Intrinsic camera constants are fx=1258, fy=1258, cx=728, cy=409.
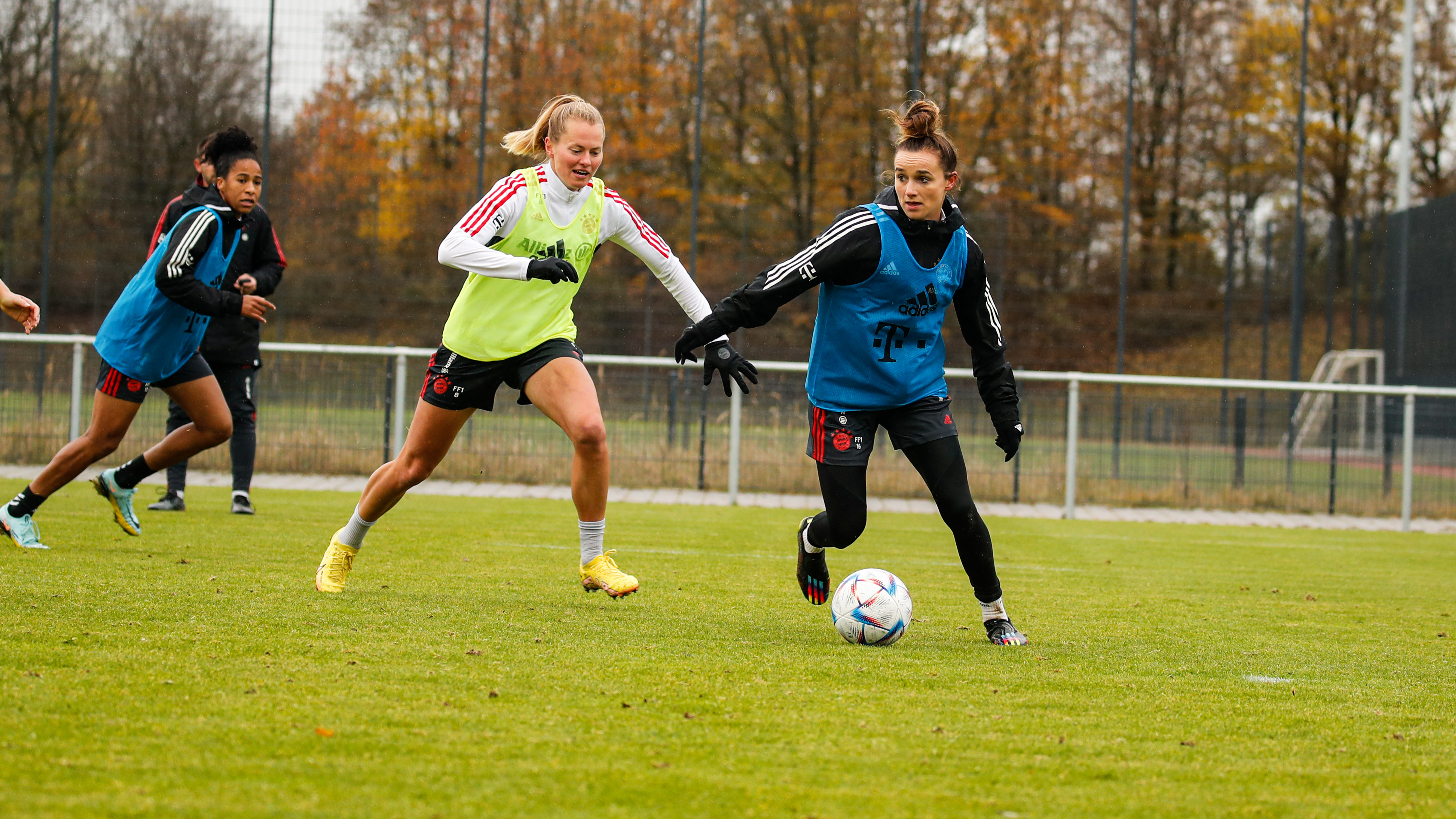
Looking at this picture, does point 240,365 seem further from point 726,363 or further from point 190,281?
point 726,363

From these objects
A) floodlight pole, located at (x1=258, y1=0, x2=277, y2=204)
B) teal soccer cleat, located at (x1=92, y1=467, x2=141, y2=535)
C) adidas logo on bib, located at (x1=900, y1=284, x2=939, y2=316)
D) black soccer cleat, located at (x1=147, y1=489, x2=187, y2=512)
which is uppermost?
floodlight pole, located at (x1=258, y1=0, x2=277, y2=204)

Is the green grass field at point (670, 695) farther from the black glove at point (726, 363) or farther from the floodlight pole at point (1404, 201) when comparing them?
the floodlight pole at point (1404, 201)

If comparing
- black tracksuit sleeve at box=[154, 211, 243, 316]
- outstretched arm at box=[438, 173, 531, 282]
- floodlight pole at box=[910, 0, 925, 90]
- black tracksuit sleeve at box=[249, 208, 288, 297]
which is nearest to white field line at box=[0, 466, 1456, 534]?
black tracksuit sleeve at box=[249, 208, 288, 297]

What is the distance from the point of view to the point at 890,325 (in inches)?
183

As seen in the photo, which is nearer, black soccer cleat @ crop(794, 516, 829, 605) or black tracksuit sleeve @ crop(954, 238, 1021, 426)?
black tracksuit sleeve @ crop(954, 238, 1021, 426)

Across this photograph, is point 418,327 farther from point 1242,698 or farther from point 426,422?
point 1242,698

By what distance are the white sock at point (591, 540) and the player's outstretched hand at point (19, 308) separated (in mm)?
2296

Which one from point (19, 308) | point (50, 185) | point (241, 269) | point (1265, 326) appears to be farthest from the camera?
point (1265, 326)

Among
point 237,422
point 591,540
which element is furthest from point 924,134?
point 237,422

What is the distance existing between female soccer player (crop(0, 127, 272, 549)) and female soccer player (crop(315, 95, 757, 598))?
1.67 metres

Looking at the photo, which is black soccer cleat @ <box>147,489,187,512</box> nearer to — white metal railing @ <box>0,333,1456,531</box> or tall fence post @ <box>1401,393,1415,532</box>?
white metal railing @ <box>0,333,1456,531</box>

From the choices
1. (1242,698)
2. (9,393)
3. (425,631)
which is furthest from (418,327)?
(1242,698)

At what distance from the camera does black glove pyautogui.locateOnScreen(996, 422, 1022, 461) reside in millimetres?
4797

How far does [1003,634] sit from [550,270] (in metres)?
2.08
